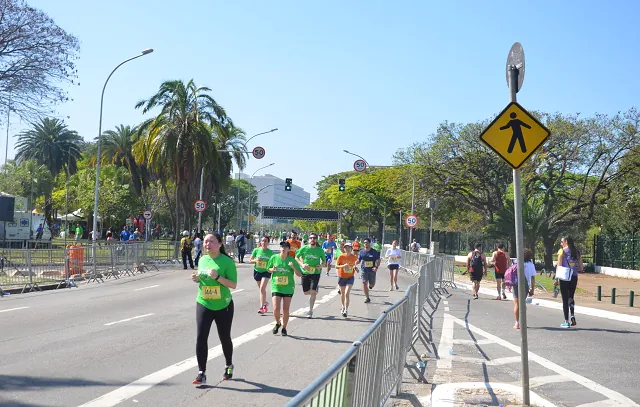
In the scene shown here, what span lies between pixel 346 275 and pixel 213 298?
800 centimetres

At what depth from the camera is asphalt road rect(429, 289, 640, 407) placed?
8148 millimetres

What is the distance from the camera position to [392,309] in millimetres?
6719

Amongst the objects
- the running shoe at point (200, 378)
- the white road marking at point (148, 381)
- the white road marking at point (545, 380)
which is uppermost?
the running shoe at point (200, 378)

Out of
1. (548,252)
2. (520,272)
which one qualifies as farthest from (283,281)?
(548,252)

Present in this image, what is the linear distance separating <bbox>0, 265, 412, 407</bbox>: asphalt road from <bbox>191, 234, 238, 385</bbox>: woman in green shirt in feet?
1.27

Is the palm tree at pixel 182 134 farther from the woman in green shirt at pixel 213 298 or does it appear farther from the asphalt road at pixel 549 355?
the woman in green shirt at pixel 213 298

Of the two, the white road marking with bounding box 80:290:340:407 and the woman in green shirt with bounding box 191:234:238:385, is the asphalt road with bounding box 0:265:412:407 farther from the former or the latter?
the woman in green shirt with bounding box 191:234:238:385

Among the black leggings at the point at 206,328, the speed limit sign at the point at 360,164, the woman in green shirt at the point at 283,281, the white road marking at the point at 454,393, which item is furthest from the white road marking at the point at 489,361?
the speed limit sign at the point at 360,164

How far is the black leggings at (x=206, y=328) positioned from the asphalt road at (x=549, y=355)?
2.52m

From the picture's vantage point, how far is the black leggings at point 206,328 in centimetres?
784

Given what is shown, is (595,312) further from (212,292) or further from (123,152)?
(123,152)

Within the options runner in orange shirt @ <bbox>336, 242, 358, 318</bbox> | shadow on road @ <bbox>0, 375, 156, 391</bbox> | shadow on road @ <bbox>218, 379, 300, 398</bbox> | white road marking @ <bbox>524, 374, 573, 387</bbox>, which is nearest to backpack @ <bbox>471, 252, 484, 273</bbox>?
runner in orange shirt @ <bbox>336, 242, 358, 318</bbox>

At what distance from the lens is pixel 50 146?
79750 millimetres

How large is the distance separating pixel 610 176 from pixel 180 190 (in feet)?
87.2
